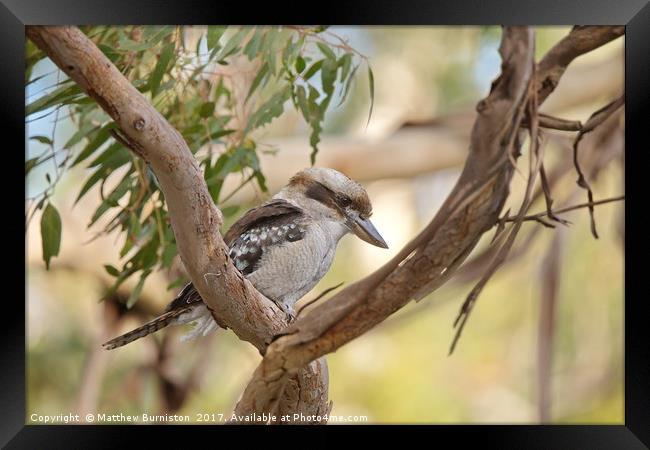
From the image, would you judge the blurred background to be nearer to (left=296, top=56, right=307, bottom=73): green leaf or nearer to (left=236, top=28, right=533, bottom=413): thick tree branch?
(left=296, top=56, right=307, bottom=73): green leaf

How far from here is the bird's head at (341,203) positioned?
1632 mm

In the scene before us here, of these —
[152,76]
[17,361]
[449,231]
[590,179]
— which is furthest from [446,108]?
[17,361]

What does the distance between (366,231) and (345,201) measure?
0.25 feet

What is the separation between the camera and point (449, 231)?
1.14 metres

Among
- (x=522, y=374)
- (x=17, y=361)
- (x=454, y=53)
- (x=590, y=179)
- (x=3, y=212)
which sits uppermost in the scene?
(x=454, y=53)

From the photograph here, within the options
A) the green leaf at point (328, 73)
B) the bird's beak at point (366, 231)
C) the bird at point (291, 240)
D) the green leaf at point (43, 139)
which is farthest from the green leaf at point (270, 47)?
the green leaf at point (43, 139)

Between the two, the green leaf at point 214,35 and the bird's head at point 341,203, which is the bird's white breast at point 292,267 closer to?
the bird's head at point 341,203

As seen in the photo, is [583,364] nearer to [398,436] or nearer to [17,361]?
[398,436]

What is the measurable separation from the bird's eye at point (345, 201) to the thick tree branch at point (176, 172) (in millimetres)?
307

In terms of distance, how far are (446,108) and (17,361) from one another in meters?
1.33

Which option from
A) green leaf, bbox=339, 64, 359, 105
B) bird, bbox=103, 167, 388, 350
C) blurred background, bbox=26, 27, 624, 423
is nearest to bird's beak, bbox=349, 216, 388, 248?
bird, bbox=103, 167, 388, 350

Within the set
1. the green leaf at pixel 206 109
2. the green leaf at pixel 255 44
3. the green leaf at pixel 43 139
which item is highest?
the green leaf at pixel 255 44

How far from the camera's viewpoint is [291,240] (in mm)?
1592
